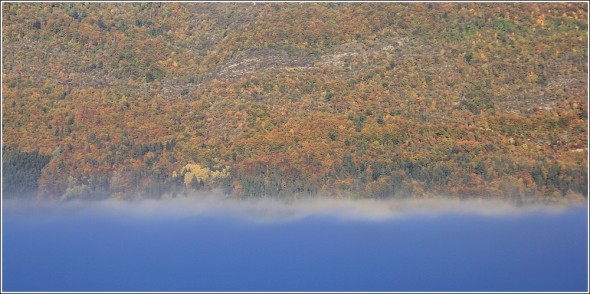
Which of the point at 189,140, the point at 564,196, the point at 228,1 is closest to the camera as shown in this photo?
the point at 564,196

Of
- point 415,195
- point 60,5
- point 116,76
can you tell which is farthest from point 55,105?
point 415,195

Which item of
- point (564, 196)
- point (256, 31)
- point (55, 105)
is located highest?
point (256, 31)

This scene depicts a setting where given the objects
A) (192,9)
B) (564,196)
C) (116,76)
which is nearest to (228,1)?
(192,9)

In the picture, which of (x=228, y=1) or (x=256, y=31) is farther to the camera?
(x=228, y=1)

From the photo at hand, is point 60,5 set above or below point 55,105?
above

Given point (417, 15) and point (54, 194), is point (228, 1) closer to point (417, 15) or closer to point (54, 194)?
point (417, 15)

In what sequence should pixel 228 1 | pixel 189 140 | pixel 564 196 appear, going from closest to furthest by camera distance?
1. pixel 564 196
2. pixel 189 140
3. pixel 228 1
